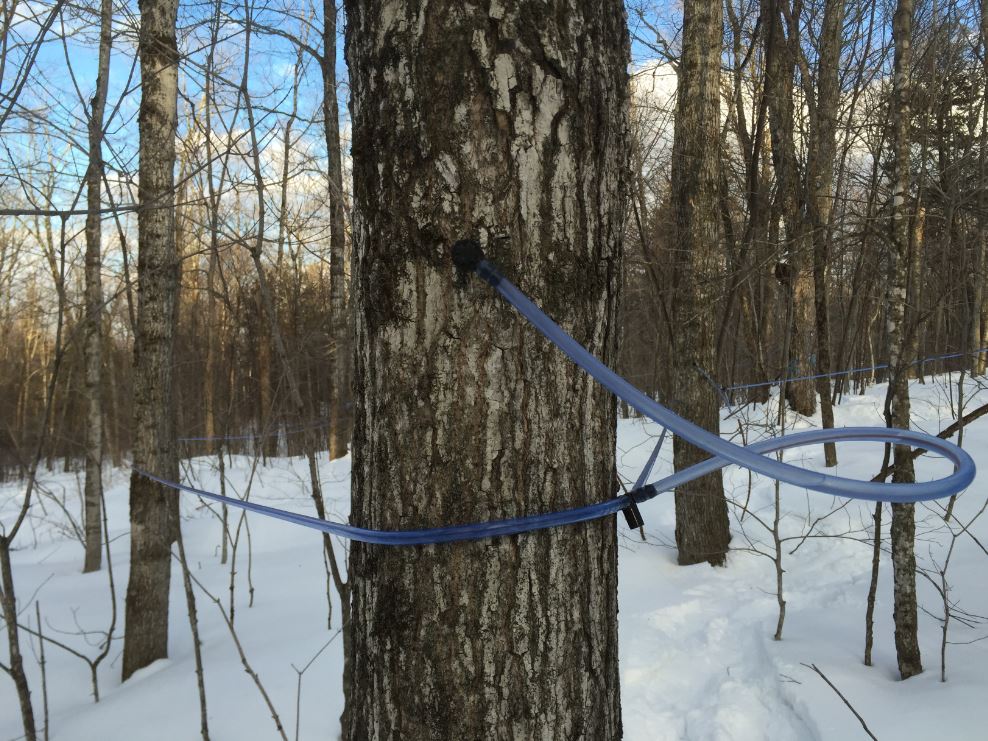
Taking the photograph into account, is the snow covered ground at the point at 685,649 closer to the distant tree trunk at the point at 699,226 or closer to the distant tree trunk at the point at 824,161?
the distant tree trunk at the point at 699,226

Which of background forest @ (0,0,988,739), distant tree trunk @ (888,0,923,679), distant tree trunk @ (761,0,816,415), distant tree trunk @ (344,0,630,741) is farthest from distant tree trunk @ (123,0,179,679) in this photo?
distant tree trunk @ (888,0,923,679)

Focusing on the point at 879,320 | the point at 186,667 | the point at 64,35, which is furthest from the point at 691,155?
the point at 879,320

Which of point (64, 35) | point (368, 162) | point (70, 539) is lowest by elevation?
point (70, 539)

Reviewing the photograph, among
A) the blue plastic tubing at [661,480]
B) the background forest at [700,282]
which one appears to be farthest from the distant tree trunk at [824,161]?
the blue plastic tubing at [661,480]

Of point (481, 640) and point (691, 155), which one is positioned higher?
point (691, 155)

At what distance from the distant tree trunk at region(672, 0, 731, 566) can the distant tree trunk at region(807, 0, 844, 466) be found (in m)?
0.75

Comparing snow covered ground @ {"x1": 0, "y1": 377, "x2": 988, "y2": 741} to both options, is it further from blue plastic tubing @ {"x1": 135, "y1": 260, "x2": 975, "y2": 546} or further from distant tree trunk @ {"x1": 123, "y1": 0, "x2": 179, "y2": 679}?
blue plastic tubing @ {"x1": 135, "y1": 260, "x2": 975, "y2": 546}

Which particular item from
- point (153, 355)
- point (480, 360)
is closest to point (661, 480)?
point (480, 360)

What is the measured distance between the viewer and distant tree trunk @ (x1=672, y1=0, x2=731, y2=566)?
17.0 ft

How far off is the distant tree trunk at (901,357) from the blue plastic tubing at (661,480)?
2.58 m

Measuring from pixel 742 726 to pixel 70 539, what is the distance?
9.90 m

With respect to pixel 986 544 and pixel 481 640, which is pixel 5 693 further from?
pixel 986 544

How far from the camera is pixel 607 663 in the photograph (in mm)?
1000

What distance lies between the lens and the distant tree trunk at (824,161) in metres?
5.20
